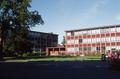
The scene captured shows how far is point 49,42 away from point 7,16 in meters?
96.1

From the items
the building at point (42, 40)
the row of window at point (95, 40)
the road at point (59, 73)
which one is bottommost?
the road at point (59, 73)

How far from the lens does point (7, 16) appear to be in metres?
68.4

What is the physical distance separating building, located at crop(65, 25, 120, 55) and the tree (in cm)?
4415

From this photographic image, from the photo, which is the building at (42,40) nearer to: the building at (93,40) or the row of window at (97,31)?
the building at (93,40)

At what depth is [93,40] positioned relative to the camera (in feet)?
396

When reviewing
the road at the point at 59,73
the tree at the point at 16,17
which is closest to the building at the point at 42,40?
the tree at the point at 16,17

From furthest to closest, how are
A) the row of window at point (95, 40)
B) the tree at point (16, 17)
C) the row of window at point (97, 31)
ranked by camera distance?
the row of window at point (95, 40) < the row of window at point (97, 31) < the tree at point (16, 17)

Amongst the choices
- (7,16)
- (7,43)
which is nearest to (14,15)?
(7,16)

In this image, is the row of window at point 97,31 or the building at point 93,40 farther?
the building at point 93,40

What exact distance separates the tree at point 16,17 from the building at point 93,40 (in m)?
44.2

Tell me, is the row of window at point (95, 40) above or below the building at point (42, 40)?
below

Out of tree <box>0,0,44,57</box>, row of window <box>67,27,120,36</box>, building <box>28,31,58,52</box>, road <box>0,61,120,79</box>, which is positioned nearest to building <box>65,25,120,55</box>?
row of window <box>67,27,120,36</box>

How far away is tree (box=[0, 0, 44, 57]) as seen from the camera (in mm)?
68000

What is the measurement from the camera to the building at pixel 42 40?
152 m
